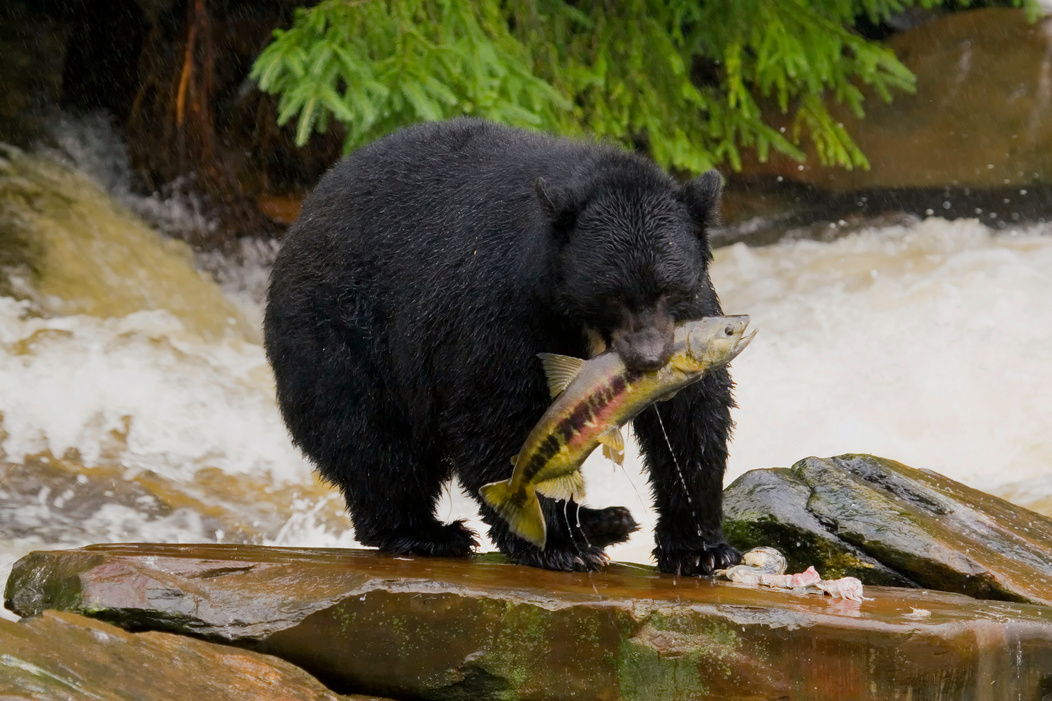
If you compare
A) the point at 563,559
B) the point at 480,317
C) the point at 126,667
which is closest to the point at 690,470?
the point at 563,559

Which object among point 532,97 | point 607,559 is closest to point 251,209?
point 532,97

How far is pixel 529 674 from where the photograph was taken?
4699mm

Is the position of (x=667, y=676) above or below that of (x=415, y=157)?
below

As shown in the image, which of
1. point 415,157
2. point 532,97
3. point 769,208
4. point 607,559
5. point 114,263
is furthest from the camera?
point 769,208

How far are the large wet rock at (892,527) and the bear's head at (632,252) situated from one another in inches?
64.5

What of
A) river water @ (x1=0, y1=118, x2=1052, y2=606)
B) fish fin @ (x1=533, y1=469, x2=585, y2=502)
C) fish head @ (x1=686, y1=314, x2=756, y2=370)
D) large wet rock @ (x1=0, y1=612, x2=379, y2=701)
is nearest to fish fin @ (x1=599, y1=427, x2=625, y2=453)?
fish fin @ (x1=533, y1=469, x2=585, y2=502)

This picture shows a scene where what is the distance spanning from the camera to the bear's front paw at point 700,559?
553 centimetres

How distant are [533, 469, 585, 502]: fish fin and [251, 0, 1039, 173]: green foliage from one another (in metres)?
4.63

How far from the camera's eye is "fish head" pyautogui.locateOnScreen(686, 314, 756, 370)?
4.46m

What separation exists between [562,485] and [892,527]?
197 centimetres

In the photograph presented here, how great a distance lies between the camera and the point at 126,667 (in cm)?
400

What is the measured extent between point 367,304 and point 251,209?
285 inches

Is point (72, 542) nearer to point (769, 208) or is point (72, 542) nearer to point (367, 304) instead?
point (367, 304)

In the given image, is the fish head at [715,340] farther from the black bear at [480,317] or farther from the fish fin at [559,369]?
the fish fin at [559,369]
